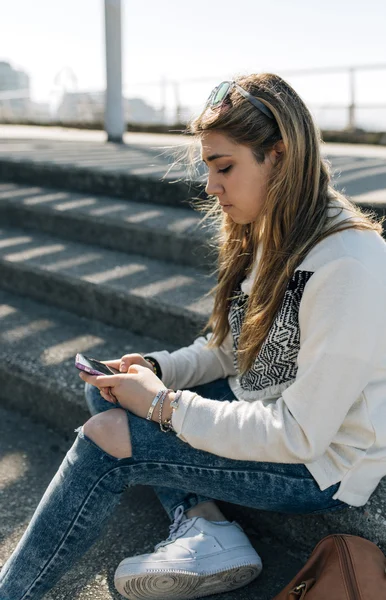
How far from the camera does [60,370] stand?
2643 millimetres

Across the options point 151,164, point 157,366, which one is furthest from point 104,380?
point 151,164

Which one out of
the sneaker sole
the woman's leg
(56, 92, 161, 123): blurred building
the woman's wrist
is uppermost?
(56, 92, 161, 123): blurred building

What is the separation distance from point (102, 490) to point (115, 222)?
214cm

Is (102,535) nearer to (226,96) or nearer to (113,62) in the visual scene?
(226,96)

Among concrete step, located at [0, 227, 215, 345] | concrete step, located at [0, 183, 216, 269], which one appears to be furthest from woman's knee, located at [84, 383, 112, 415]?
concrete step, located at [0, 183, 216, 269]

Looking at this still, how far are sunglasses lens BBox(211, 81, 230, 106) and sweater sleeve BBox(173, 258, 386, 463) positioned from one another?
21.6 inches

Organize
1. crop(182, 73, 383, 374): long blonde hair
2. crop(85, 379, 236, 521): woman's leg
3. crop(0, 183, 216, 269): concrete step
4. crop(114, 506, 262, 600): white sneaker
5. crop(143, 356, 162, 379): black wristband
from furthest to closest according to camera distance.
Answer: crop(0, 183, 216, 269): concrete step < crop(143, 356, 162, 379): black wristband < crop(85, 379, 236, 521): woman's leg < crop(114, 506, 262, 600): white sneaker < crop(182, 73, 383, 374): long blonde hair

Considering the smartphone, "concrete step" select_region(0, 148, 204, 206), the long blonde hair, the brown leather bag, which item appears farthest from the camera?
"concrete step" select_region(0, 148, 204, 206)

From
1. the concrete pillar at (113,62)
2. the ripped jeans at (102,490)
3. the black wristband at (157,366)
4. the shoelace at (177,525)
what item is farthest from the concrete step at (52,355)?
the concrete pillar at (113,62)

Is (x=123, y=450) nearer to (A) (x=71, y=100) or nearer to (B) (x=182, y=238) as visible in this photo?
(B) (x=182, y=238)

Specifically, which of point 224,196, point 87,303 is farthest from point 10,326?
point 224,196

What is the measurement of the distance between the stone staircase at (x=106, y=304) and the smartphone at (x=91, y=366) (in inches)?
22.5

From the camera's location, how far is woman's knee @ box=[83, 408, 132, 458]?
1685 millimetres

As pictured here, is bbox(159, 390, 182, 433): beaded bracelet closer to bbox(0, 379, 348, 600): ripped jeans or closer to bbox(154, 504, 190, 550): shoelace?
bbox(0, 379, 348, 600): ripped jeans
